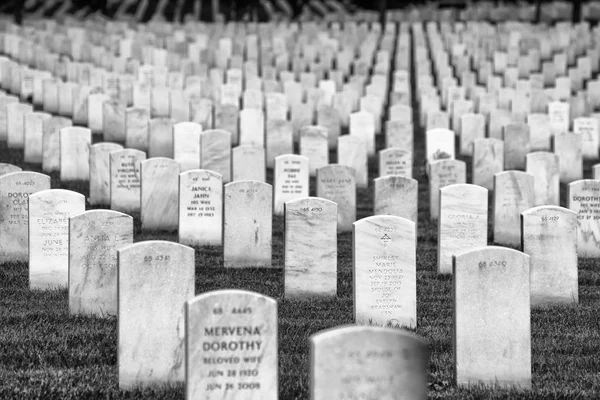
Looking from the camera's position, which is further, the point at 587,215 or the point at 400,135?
the point at 400,135

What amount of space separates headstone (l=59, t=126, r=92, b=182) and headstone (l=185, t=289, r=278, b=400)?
10.0m

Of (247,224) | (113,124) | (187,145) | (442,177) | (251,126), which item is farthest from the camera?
(113,124)

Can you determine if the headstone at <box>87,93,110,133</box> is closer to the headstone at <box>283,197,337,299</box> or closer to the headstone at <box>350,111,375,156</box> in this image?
the headstone at <box>350,111,375,156</box>

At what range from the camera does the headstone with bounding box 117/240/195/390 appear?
847 cm

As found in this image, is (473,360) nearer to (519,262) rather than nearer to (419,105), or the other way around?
(519,262)

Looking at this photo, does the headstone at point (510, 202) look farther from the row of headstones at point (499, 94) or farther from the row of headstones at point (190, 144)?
the row of headstones at point (499, 94)

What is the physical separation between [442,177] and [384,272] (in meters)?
5.89

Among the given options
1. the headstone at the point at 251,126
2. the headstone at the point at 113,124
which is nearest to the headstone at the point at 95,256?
the headstone at the point at 251,126

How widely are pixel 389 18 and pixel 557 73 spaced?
46.9 feet

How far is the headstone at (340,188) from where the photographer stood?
14930mm

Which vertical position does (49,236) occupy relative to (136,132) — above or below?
above

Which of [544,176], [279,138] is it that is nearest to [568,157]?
[544,176]

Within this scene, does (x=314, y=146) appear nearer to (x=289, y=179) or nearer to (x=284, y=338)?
(x=289, y=179)

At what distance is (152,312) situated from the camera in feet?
27.9
